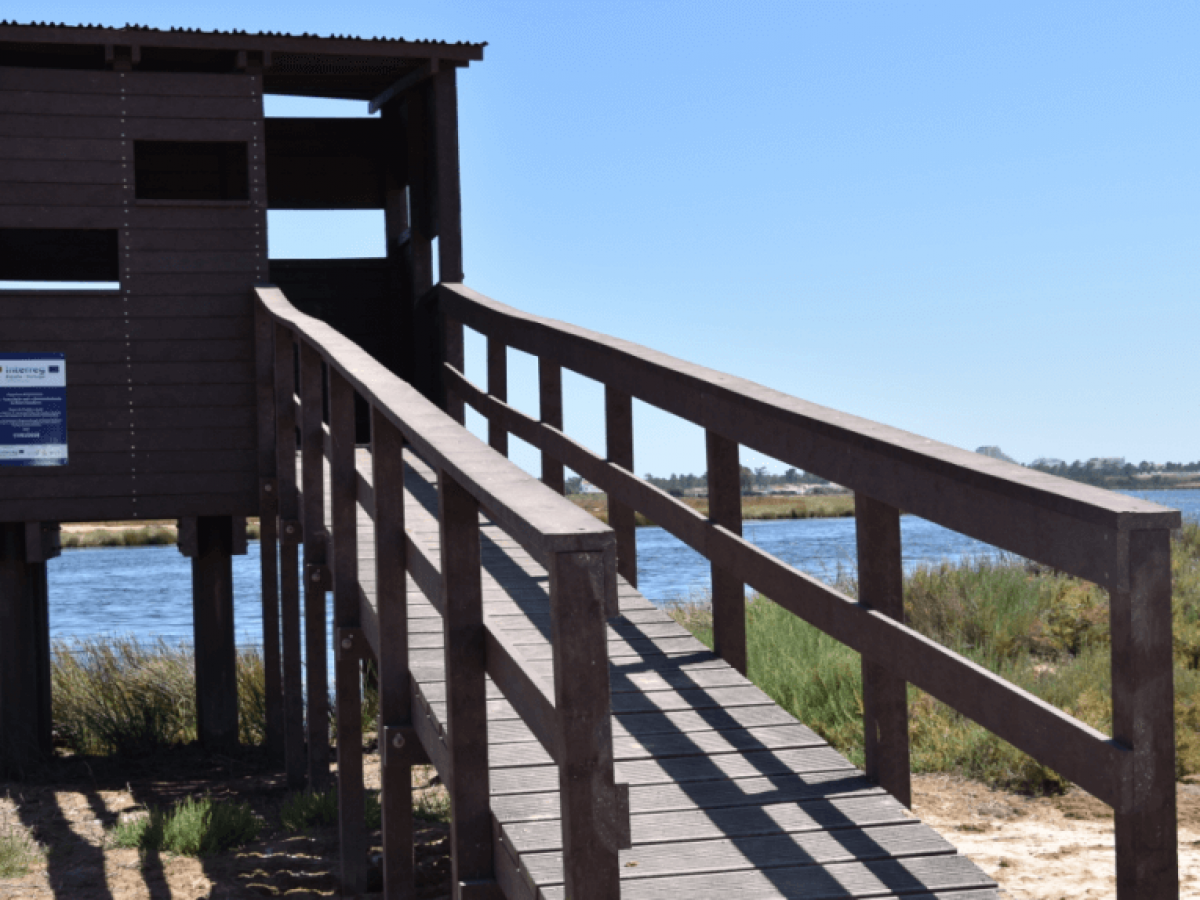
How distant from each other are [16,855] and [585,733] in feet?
14.0

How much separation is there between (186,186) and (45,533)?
2.63 meters

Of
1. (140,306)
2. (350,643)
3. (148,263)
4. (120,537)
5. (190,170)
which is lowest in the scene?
(120,537)

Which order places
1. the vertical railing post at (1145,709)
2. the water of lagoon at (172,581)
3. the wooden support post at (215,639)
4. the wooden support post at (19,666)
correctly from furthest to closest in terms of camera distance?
the water of lagoon at (172,581) → the wooden support post at (215,639) → the wooden support post at (19,666) → the vertical railing post at (1145,709)

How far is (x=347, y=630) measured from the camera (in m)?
4.35

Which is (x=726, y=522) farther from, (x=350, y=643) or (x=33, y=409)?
(x=33, y=409)

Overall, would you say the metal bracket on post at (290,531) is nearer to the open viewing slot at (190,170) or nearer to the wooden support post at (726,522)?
the wooden support post at (726,522)

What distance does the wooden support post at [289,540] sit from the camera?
235 inches

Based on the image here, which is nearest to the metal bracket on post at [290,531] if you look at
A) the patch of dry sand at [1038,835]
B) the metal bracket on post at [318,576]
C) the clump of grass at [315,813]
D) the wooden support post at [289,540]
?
the wooden support post at [289,540]

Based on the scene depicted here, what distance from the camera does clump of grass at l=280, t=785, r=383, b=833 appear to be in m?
5.63

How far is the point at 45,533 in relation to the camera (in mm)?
7855

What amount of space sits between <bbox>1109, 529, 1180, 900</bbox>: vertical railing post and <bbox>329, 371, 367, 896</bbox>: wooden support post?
252 centimetres

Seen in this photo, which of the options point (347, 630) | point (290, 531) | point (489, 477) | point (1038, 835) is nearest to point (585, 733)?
point (489, 477)

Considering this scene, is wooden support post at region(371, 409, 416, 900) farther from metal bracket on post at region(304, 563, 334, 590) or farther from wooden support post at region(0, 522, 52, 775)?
wooden support post at region(0, 522, 52, 775)

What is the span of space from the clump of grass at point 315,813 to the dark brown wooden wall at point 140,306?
2188 mm
